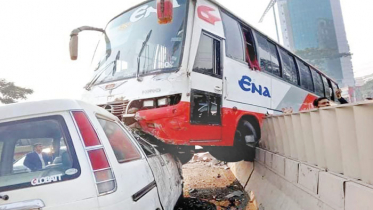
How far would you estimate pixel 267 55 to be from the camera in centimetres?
623

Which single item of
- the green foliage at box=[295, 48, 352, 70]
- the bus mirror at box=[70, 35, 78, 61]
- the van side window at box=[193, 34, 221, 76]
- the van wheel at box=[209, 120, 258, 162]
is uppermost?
the green foliage at box=[295, 48, 352, 70]

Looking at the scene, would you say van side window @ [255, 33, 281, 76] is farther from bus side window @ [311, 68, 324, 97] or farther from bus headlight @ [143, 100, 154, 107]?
bus side window @ [311, 68, 324, 97]

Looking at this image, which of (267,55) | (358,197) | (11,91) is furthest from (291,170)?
(11,91)

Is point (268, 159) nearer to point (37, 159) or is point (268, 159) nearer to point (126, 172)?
point (126, 172)

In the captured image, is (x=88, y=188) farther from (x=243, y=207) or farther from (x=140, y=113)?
(x=243, y=207)

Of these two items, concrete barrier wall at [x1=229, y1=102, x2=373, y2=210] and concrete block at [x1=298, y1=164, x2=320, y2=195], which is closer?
concrete barrier wall at [x1=229, y1=102, x2=373, y2=210]

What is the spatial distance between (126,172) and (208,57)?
288cm

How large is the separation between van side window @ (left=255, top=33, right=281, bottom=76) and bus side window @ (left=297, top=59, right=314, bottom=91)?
1.71 m

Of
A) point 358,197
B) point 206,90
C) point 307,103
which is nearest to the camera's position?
point 358,197

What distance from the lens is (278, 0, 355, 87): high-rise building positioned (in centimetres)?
4741

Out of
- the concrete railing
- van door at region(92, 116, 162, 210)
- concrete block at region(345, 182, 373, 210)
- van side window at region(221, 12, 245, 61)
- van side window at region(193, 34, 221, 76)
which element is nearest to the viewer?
van door at region(92, 116, 162, 210)

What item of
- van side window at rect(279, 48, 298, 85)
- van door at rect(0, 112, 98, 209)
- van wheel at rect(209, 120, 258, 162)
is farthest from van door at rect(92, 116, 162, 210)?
van side window at rect(279, 48, 298, 85)

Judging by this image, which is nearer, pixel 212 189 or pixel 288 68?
pixel 212 189

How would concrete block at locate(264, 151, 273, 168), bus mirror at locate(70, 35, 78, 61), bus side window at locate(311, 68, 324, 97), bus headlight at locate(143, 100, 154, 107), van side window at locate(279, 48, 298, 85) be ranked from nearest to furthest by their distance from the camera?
1. bus headlight at locate(143, 100, 154, 107)
2. bus mirror at locate(70, 35, 78, 61)
3. concrete block at locate(264, 151, 273, 168)
4. van side window at locate(279, 48, 298, 85)
5. bus side window at locate(311, 68, 324, 97)
